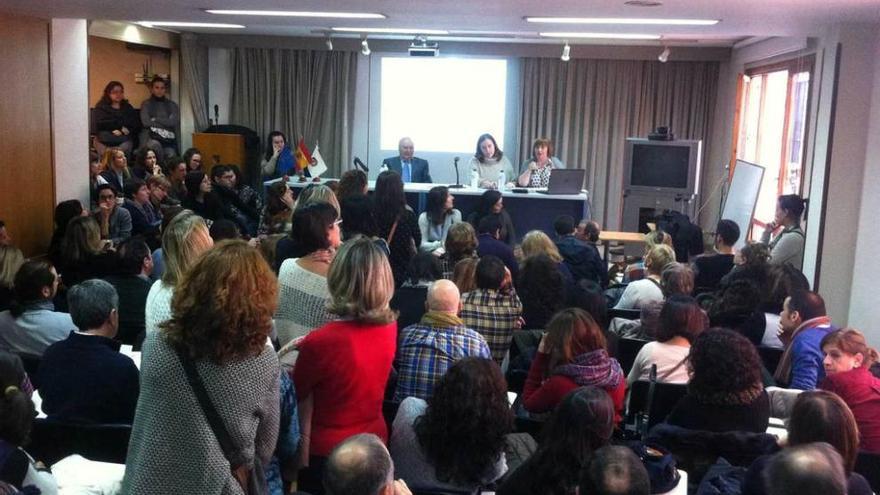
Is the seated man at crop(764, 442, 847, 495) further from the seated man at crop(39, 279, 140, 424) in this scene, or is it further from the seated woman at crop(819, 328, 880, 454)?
the seated man at crop(39, 279, 140, 424)

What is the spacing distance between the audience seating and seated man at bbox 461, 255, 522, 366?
1897 millimetres

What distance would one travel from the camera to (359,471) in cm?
197

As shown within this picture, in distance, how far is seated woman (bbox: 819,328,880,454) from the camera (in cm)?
319

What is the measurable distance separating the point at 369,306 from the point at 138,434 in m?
0.81

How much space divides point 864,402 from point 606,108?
8.58m

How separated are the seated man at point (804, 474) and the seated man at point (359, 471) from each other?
869mm

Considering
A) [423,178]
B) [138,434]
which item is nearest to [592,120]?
[423,178]

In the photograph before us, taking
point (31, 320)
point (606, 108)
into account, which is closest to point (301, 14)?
point (31, 320)

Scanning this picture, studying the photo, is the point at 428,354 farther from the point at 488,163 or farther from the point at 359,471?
the point at 488,163

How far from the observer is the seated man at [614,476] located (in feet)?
6.64

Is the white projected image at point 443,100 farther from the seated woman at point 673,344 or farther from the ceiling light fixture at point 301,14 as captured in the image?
the seated woman at point 673,344

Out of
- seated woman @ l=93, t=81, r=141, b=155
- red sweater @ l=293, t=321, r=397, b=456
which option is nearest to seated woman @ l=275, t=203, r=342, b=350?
red sweater @ l=293, t=321, r=397, b=456

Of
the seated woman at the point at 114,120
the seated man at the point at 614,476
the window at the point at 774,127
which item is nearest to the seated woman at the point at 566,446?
the seated man at the point at 614,476

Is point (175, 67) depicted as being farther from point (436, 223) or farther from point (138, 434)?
point (138, 434)
